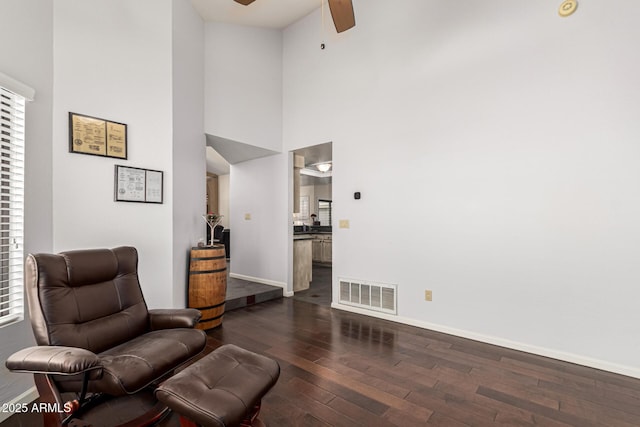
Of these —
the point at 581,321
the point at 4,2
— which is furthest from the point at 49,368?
the point at 581,321

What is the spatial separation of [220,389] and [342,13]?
2.46m

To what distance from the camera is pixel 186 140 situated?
323 cm

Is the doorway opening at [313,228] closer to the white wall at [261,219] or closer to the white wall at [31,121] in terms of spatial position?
the white wall at [261,219]

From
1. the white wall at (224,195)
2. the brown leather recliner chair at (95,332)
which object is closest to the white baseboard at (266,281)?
the brown leather recliner chair at (95,332)

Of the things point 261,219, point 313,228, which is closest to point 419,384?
point 261,219

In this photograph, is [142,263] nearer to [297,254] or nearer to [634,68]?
[297,254]

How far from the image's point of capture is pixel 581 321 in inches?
94.8

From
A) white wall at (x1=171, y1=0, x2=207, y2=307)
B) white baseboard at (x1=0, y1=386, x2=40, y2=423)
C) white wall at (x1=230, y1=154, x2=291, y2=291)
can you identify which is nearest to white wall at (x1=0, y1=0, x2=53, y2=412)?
white baseboard at (x1=0, y1=386, x2=40, y2=423)

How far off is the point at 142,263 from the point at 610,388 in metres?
3.95

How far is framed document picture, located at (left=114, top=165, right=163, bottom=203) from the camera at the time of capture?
257 cm

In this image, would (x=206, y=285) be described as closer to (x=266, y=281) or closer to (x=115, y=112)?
(x=266, y=281)

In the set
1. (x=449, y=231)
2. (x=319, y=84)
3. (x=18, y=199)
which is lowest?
(x=449, y=231)

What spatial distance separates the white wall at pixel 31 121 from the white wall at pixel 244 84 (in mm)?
1708

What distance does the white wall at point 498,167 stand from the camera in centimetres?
231
